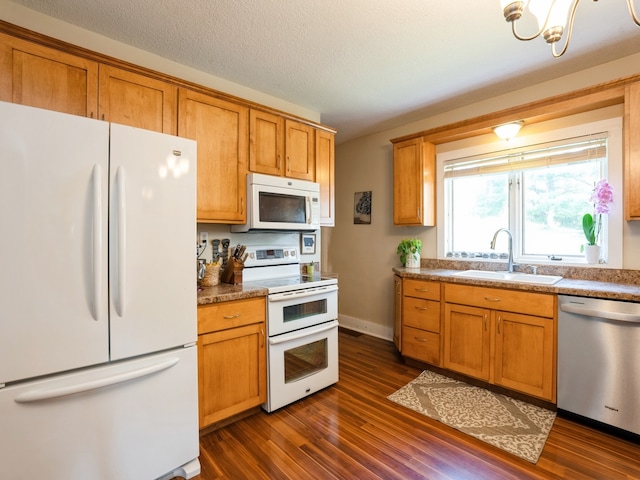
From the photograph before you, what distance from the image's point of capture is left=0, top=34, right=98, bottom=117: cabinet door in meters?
1.59

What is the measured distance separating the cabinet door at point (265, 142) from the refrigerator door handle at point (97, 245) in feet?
4.14

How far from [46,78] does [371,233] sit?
11.1 ft

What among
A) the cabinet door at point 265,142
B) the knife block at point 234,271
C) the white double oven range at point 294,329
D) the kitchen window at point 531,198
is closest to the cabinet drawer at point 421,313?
the kitchen window at point 531,198

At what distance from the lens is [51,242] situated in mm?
1284

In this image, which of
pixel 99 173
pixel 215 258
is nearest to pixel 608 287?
pixel 215 258

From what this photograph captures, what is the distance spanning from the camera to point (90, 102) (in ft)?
5.93

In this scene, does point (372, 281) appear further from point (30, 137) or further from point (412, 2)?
point (30, 137)

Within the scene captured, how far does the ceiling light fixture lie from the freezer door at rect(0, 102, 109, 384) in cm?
298

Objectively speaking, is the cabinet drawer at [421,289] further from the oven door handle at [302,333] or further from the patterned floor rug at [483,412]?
the oven door handle at [302,333]

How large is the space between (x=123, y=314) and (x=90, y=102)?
4.29ft

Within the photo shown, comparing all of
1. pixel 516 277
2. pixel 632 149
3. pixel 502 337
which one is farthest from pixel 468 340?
pixel 632 149

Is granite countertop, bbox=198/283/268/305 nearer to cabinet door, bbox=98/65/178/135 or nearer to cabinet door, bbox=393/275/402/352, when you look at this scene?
cabinet door, bbox=98/65/178/135

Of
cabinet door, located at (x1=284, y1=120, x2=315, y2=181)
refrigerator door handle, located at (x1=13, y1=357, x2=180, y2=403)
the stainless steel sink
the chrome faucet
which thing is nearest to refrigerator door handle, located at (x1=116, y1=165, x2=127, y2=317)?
refrigerator door handle, located at (x1=13, y1=357, x2=180, y2=403)

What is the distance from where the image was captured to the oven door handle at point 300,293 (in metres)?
2.21
